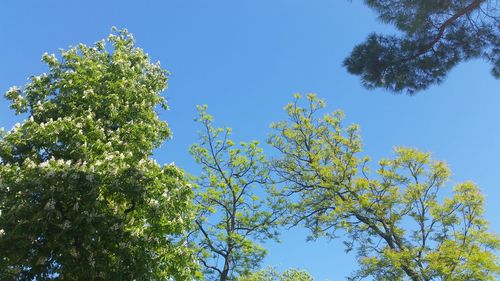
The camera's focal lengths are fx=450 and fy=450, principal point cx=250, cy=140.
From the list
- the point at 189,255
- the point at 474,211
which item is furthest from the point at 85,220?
the point at 474,211

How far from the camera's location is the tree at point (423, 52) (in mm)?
11812

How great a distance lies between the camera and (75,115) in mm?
14570

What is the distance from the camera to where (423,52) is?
1218cm

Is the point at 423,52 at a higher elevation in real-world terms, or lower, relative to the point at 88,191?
higher

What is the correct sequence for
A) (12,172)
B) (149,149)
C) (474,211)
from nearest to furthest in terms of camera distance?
(12,172), (149,149), (474,211)

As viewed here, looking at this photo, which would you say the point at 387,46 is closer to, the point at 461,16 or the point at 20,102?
the point at 461,16

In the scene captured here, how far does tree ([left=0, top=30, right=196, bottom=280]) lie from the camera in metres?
11.9

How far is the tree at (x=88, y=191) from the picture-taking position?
11.9 m

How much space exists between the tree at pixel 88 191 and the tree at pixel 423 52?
20.8 ft

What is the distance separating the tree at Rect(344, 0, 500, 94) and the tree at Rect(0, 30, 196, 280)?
633 centimetres

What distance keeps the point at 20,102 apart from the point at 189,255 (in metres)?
7.95

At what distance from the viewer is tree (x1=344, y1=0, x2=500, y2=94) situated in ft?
38.8

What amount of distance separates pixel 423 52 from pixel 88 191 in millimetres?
9807

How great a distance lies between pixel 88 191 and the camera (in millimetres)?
12172
